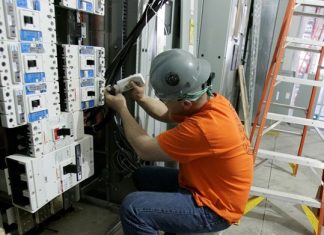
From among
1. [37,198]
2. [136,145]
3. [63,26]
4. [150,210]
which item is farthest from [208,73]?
[37,198]

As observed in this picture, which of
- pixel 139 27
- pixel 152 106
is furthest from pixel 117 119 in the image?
pixel 139 27

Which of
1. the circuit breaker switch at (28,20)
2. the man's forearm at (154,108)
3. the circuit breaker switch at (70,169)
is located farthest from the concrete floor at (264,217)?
the circuit breaker switch at (28,20)

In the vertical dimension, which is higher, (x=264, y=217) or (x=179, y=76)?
(x=179, y=76)

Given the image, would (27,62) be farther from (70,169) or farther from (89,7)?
(70,169)

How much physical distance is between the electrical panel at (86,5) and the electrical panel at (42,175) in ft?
2.02

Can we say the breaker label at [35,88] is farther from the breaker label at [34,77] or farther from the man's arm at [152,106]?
the man's arm at [152,106]

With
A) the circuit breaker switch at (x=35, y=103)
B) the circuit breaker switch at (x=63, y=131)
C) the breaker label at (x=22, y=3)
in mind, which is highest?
the breaker label at (x=22, y=3)

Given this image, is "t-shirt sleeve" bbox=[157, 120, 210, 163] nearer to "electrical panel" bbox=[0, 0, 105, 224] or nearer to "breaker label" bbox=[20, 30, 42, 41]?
"electrical panel" bbox=[0, 0, 105, 224]

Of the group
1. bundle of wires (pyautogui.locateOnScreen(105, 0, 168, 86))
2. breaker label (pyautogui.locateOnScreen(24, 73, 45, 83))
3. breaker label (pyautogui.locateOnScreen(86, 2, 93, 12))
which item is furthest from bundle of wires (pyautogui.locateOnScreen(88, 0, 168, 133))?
breaker label (pyautogui.locateOnScreen(24, 73, 45, 83))

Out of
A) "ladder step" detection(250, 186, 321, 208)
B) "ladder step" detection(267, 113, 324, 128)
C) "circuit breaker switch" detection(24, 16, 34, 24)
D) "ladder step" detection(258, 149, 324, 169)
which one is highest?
"circuit breaker switch" detection(24, 16, 34, 24)

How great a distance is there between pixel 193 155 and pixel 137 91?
1.62 feet

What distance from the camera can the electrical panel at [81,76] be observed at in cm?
119

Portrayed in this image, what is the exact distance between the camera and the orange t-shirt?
42.2 inches

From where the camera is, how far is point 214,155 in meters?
1.10
